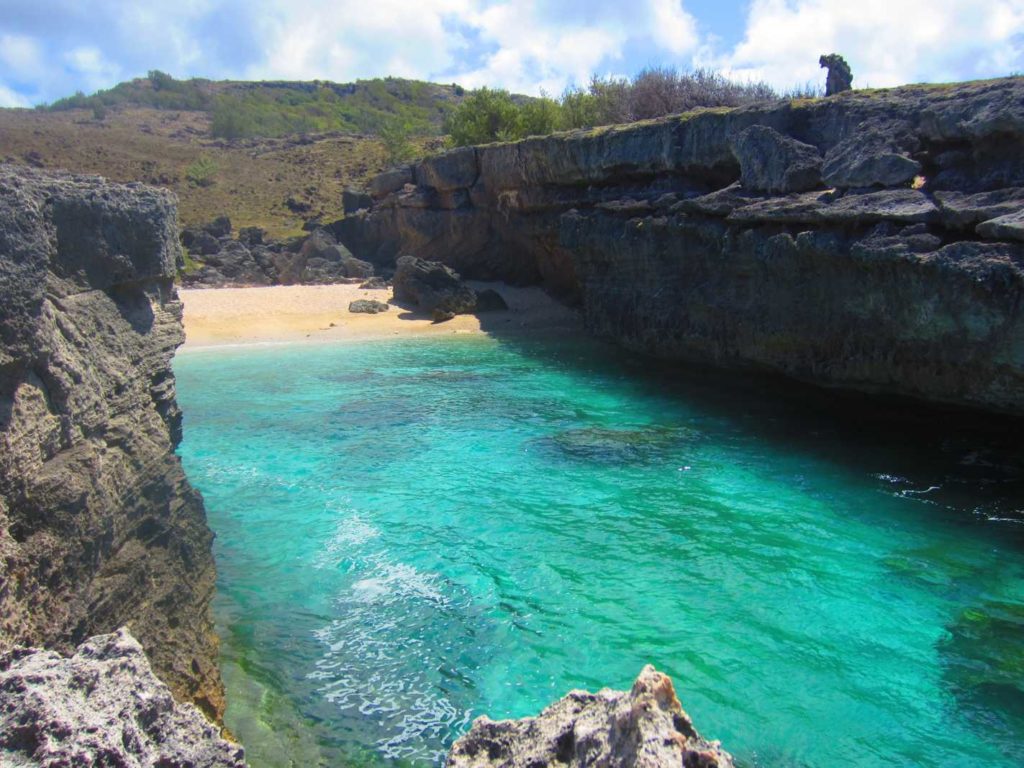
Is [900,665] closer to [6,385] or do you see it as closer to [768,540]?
[768,540]

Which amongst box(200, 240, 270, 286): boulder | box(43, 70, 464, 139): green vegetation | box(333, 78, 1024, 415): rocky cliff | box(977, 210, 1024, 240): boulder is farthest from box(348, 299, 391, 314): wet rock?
box(43, 70, 464, 139): green vegetation

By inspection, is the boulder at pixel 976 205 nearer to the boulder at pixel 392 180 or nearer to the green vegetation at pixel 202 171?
the boulder at pixel 392 180

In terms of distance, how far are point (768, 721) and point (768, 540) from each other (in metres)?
2.95

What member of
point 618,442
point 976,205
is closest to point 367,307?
point 618,442

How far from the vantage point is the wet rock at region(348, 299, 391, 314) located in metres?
24.1

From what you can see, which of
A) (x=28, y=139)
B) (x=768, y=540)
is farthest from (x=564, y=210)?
(x=28, y=139)

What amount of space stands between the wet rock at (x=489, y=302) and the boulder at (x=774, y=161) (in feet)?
→ 37.9

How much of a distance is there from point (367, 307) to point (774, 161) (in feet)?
47.6

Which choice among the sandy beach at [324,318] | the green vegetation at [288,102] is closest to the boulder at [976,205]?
the sandy beach at [324,318]

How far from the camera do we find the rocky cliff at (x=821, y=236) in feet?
30.9

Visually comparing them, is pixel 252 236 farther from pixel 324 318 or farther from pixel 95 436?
pixel 95 436

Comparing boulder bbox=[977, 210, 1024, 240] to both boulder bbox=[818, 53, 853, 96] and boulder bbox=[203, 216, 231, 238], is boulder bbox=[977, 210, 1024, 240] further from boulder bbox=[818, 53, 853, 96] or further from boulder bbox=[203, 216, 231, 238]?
boulder bbox=[203, 216, 231, 238]

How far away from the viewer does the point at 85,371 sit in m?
4.55

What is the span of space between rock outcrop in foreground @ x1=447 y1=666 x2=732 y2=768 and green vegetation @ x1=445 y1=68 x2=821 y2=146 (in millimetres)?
17566
